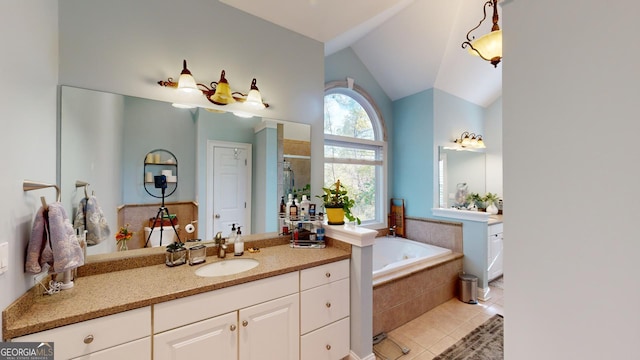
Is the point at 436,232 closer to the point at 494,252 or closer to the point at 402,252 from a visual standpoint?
the point at 402,252

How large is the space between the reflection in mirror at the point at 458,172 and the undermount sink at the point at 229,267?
3.11m

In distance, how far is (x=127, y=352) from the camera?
44.1 inches

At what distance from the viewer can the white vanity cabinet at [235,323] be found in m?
1.22

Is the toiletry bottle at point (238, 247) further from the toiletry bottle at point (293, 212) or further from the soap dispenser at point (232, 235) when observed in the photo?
the toiletry bottle at point (293, 212)

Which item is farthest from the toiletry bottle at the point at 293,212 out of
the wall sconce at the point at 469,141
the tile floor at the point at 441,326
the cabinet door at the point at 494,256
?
the wall sconce at the point at 469,141

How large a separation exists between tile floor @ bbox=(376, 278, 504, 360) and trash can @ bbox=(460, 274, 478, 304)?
0.21 ft

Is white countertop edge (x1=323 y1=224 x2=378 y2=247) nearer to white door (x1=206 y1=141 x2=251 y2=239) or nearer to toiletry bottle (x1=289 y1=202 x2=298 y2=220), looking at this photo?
toiletry bottle (x1=289 y1=202 x2=298 y2=220)

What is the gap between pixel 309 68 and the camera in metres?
2.42

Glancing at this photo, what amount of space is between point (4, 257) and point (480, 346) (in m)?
3.11

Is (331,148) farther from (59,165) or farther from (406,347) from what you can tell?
(59,165)

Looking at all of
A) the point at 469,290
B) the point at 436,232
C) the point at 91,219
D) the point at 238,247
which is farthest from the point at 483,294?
the point at 91,219

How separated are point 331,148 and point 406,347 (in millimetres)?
2503

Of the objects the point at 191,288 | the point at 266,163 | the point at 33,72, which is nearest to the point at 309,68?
the point at 266,163

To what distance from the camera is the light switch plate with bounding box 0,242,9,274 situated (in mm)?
933
